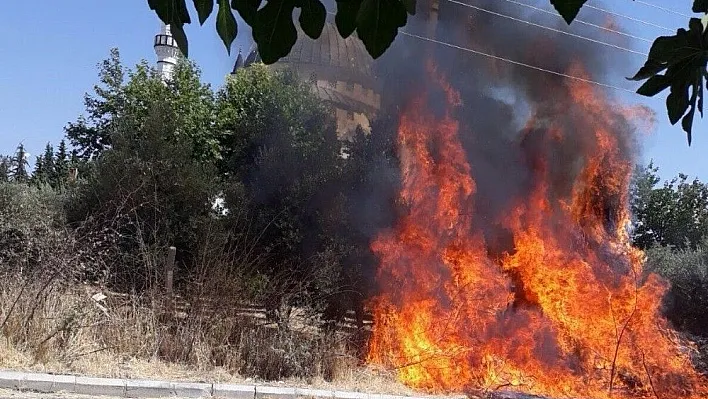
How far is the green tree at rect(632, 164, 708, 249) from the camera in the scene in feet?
80.7

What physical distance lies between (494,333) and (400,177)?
9.79 feet

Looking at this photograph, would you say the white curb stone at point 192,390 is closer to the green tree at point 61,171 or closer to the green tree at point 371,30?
the green tree at point 371,30

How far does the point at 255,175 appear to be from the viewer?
12336mm

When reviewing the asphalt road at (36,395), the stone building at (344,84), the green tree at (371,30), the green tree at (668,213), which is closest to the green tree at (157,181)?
the stone building at (344,84)

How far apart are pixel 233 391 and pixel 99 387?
1.36m

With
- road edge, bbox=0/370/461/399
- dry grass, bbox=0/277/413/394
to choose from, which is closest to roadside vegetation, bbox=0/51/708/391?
dry grass, bbox=0/277/413/394

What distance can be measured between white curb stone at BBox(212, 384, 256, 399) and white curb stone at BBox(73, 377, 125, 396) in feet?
3.15

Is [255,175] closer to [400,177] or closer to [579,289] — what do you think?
[400,177]

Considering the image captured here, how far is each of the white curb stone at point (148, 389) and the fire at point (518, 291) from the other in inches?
121

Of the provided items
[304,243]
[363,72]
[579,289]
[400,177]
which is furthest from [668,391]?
[363,72]

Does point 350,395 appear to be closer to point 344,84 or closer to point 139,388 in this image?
point 139,388

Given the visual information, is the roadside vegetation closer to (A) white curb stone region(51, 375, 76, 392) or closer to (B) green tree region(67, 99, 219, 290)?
(B) green tree region(67, 99, 219, 290)

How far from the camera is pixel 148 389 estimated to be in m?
→ 7.07

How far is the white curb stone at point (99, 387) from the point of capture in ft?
22.8
